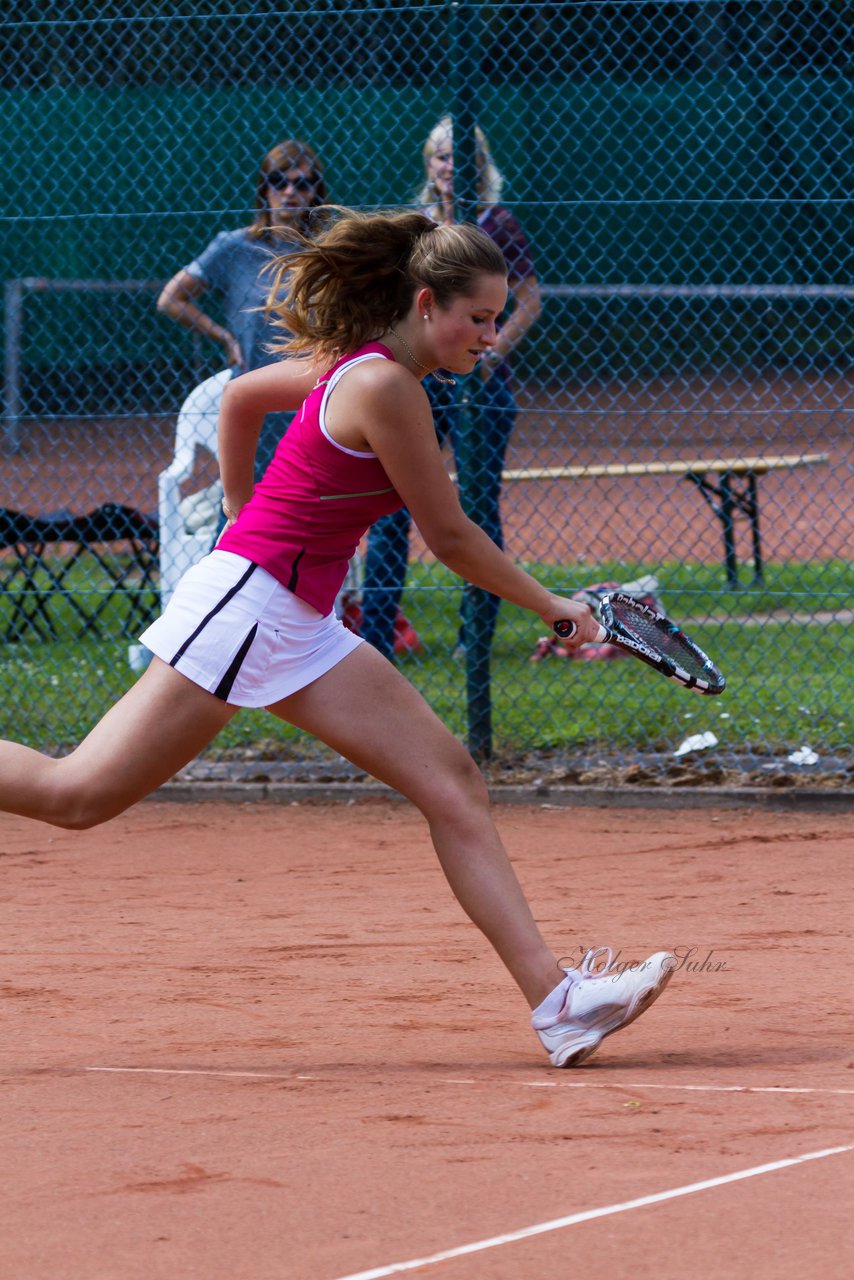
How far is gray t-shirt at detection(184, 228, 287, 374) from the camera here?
22.4ft

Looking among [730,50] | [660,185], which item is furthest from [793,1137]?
[730,50]

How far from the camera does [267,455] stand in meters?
7.08

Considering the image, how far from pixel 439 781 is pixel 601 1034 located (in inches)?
24.2

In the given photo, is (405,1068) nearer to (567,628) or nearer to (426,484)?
(567,628)

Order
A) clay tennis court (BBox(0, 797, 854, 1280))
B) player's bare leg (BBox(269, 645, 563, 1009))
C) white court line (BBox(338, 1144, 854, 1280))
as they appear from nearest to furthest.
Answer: white court line (BBox(338, 1144, 854, 1280)) → clay tennis court (BBox(0, 797, 854, 1280)) → player's bare leg (BBox(269, 645, 563, 1009))

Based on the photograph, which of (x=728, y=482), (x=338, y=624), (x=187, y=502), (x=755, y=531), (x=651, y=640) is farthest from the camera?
(x=728, y=482)

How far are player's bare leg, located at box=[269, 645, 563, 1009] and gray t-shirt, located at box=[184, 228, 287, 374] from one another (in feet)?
11.0

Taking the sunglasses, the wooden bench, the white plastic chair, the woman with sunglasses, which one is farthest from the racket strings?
the wooden bench

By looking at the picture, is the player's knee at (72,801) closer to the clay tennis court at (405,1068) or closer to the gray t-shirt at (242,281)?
the clay tennis court at (405,1068)

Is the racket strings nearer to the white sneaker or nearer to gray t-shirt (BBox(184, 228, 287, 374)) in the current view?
the white sneaker

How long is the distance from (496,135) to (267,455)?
21.5 feet

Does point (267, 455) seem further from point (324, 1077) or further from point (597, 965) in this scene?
point (324, 1077)

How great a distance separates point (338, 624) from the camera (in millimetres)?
3809

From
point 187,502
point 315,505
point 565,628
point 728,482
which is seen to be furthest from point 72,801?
point 728,482
